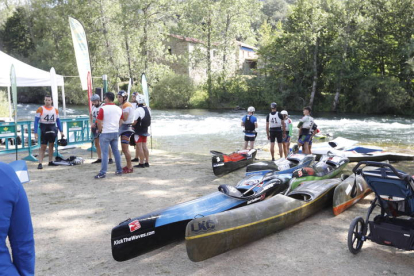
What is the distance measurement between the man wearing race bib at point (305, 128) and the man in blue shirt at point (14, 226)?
8.48 meters

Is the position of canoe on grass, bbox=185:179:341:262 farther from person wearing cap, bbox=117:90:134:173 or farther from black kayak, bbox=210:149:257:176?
person wearing cap, bbox=117:90:134:173

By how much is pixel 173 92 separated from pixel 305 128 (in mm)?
24591

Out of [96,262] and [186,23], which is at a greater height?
[186,23]

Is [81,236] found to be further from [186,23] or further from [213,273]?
[186,23]

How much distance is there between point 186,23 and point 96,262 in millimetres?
31255

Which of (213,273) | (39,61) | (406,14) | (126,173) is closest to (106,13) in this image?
(39,61)

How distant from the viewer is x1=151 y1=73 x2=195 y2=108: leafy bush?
109ft

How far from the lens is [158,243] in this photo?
4.07 metres

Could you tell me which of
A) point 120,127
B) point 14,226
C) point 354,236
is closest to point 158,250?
point 354,236

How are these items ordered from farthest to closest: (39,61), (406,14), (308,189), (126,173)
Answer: (39,61)
(406,14)
(126,173)
(308,189)

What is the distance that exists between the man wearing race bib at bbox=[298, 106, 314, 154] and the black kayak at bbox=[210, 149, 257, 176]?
166cm

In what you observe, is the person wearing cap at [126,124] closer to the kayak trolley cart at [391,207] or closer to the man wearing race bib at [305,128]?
the man wearing race bib at [305,128]

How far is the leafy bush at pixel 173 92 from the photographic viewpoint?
33.2 metres

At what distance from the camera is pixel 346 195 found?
17.8 feet
